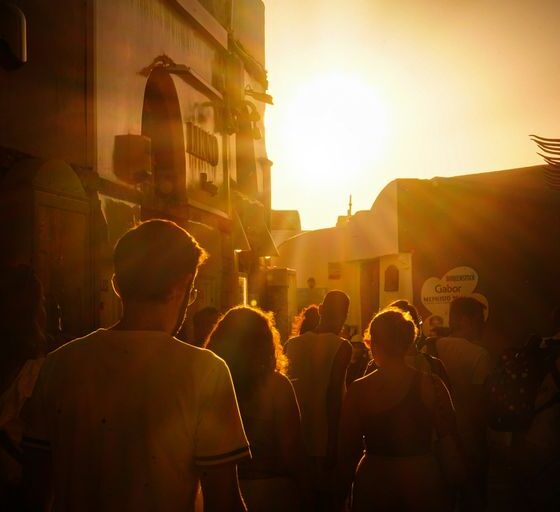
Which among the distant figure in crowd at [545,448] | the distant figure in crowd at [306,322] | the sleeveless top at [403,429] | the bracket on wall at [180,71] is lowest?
the distant figure in crowd at [545,448]

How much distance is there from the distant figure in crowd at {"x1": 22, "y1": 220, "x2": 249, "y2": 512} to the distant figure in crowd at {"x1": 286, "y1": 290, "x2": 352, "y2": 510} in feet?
10.8

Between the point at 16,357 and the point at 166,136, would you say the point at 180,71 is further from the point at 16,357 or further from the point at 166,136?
the point at 16,357

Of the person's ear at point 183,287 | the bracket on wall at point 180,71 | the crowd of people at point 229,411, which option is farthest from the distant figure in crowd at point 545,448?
the bracket on wall at point 180,71

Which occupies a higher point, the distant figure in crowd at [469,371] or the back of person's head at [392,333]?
the back of person's head at [392,333]

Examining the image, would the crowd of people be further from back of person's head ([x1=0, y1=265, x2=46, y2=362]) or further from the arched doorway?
the arched doorway

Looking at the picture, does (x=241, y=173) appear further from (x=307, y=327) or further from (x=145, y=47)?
(x=307, y=327)

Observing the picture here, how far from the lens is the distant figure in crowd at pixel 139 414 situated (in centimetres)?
235

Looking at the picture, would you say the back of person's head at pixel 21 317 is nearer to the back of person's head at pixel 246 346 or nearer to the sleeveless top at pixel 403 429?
the back of person's head at pixel 246 346

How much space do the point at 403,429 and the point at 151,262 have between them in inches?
83.6

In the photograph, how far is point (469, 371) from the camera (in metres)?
5.95

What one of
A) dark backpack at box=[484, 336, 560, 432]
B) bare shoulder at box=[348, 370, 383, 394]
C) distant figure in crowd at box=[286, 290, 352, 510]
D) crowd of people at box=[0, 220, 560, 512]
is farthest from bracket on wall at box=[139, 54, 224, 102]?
bare shoulder at box=[348, 370, 383, 394]

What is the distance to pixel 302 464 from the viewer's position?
3.88m

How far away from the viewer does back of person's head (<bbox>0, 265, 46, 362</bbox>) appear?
416 centimetres

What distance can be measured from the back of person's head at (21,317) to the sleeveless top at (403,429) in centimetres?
191
